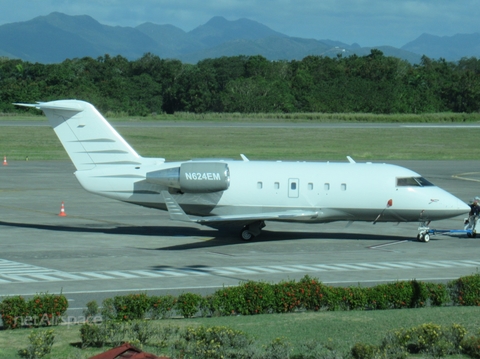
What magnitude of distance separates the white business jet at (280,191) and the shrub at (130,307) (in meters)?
14.3

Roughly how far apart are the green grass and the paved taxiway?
4.95 meters

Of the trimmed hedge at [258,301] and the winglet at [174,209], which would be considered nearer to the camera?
the trimmed hedge at [258,301]

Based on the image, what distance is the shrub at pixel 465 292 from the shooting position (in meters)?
19.3

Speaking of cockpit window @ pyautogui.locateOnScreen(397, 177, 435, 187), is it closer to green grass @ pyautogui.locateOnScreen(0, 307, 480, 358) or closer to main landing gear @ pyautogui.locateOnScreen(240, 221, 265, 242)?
main landing gear @ pyautogui.locateOnScreen(240, 221, 265, 242)

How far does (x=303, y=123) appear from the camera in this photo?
12469 centimetres

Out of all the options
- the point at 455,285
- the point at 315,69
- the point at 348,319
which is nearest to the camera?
the point at 348,319

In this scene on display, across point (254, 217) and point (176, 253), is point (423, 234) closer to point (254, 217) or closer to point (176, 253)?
point (254, 217)

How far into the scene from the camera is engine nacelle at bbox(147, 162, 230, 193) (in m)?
31.6

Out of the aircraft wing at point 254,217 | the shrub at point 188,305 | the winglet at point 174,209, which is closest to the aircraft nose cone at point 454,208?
the aircraft wing at point 254,217

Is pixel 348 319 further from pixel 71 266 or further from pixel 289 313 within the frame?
pixel 71 266

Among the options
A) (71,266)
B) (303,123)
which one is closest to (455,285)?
(71,266)

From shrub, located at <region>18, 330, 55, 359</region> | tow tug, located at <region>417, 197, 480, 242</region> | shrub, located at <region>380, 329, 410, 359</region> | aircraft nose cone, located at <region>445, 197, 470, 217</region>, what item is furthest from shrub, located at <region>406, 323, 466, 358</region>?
tow tug, located at <region>417, 197, 480, 242</region>

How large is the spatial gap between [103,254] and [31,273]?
14.5ft

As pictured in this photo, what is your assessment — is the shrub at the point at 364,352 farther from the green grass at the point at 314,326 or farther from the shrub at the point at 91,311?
the shrub at the point at 91,311
